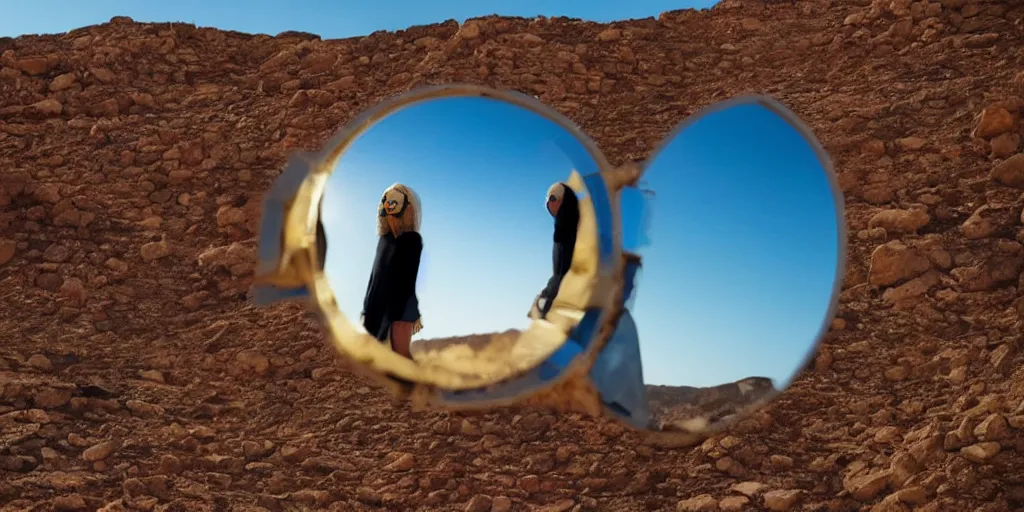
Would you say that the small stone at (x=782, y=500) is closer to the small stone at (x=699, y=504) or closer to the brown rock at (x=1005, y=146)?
the small stone at (x=699, y=504)

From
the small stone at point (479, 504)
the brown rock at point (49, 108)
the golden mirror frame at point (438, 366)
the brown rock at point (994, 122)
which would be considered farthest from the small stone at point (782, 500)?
the brown rock at point (49, 108)

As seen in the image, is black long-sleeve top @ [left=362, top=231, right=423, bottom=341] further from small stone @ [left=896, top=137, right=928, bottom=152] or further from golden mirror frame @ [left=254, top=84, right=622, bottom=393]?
small stone @ [left=896, top=137, right=928, bottom=152]

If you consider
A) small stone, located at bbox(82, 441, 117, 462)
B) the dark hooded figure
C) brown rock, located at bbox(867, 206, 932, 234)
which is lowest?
small stone, located at bbox(82, 441, 117, 462)

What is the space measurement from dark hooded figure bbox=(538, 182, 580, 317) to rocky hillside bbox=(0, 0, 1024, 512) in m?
0.58

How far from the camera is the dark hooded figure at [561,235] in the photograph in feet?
11.8

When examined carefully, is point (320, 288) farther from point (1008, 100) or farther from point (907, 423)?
point (1008, 100)

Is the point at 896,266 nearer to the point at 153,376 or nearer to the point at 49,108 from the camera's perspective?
the point at 153,376

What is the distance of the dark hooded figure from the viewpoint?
361 centimetres

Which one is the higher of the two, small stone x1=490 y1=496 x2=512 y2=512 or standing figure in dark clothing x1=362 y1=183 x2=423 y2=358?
standing figure in dark clothing x1=362 y1=183 x2=423 y2=358

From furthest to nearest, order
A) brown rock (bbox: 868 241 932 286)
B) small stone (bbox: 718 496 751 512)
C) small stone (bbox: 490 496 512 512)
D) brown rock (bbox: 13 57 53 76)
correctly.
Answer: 1. brown rock (bbox: 13 57 53 76)
2. brown rock (bbox: 868 241 932 286)
3. small stone (bbox: 490 496 512 512)
4. small stone (bbox: 718 496 751 512)

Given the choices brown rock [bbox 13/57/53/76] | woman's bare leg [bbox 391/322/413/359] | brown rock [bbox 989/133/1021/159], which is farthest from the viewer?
brown rock [bbox 13/57/53/76]

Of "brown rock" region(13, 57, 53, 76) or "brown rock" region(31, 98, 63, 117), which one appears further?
"brown rock" region(13, 57, 53, 76)

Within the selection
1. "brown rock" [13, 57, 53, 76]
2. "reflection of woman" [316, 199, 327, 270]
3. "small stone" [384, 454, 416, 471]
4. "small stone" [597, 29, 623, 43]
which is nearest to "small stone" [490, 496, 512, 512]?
"small stone" [384, 454, 416, 471]

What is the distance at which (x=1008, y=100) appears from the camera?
199 inches
